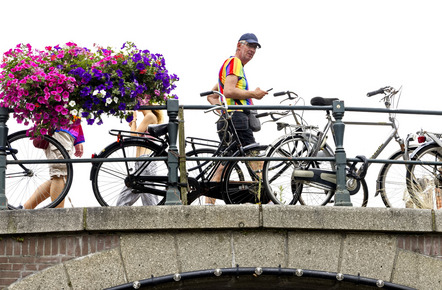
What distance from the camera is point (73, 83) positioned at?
670 centimetres

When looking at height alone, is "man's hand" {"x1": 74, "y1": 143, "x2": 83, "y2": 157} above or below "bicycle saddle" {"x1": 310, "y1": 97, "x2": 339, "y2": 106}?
below

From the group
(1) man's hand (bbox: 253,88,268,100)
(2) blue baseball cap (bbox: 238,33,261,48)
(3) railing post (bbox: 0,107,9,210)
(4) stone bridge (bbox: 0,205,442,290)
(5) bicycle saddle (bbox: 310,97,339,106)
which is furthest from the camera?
(2) blue baseball cap (bbox: 238,33,261,48)

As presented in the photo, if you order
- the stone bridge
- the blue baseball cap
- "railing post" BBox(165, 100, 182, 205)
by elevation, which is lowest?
the stone bridge

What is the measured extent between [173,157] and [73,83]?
1078 millimetres

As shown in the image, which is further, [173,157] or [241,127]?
[241,127]

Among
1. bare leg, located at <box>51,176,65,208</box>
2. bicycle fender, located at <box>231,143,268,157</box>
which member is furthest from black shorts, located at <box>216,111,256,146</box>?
bare leg, located at <box>51,176,65,208</box>

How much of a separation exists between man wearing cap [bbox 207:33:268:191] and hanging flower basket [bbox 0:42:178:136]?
2.32 ft

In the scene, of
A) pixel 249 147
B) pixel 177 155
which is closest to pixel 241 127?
pixel 249 147

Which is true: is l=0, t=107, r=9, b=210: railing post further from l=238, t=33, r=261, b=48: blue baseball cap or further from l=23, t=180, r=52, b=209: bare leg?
l=238, t=33, r=261, b=48: blue baseball cap

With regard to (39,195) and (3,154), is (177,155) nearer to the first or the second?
(39,195)

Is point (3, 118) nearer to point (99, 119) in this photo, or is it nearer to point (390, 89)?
point (99, 119)

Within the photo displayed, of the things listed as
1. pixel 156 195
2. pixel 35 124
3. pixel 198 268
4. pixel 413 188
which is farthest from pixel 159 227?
pixel 413 188

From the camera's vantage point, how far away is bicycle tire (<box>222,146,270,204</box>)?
729cm

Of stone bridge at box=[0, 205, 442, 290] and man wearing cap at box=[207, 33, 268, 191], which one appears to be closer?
stone bridge at box=[0, 205, 442, 290]
